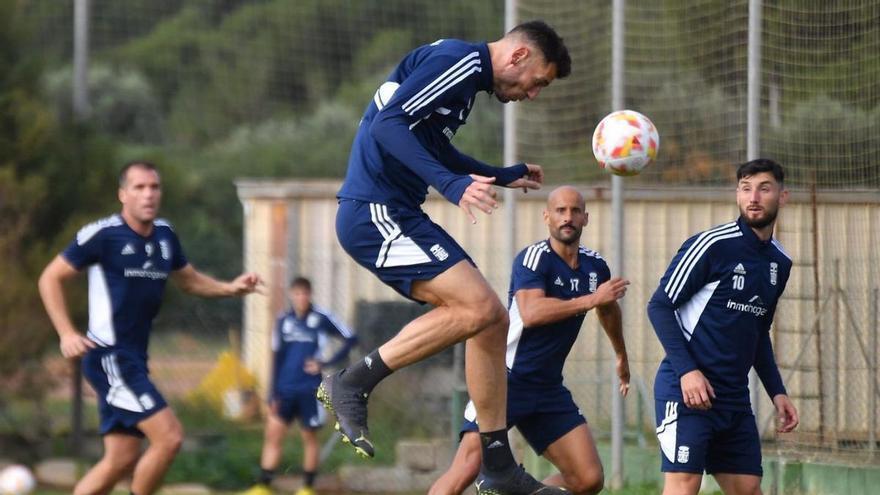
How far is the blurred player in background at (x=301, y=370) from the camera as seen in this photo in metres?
13.5

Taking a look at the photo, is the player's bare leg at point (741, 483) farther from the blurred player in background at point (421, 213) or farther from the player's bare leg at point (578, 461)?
the blurred player in background at point (421, 213)

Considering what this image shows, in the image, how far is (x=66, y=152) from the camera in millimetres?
15508

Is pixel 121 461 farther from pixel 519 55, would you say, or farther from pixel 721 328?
pixel 519 55

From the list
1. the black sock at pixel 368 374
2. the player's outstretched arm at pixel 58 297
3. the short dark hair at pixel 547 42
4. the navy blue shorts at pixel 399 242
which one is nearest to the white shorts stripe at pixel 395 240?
the navy blue shorts at pixel 399 242

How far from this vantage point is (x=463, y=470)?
343 inches

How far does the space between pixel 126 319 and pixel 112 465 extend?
3.04 feet

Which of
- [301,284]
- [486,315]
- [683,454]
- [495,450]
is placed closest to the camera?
[486,315]

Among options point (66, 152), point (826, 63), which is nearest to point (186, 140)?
point (66, 152)

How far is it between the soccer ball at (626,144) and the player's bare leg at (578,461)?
1676mm

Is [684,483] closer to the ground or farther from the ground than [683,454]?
closer to the ground

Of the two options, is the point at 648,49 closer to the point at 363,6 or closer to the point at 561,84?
the point at 561,84

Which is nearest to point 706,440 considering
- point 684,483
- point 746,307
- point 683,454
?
point 683,454

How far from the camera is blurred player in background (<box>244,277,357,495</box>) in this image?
13469 millimetres

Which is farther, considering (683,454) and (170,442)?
(170,442)
